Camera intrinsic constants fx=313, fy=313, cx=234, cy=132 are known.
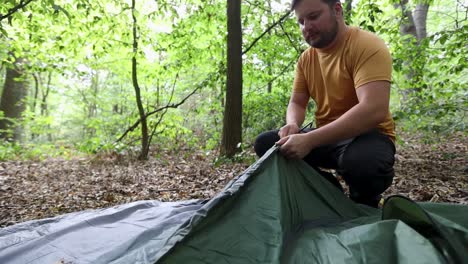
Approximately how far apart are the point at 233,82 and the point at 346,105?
2839 millimetres

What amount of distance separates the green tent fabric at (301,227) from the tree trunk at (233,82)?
310 cm

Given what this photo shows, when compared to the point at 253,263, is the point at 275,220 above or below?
above

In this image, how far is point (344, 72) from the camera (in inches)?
78.1

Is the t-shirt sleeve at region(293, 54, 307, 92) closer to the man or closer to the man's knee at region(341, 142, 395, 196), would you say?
the man

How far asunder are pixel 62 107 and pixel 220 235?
2009cm

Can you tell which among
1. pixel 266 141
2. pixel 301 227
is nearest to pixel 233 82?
pixel 266 141

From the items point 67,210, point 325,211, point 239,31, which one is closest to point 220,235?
point 325,211

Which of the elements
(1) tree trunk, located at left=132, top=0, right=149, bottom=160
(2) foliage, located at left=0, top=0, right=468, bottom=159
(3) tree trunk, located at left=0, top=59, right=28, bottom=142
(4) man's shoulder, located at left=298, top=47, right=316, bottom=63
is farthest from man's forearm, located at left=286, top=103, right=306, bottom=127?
(3) tree trunk, located at left=0, top=59, right=28, bottom=142

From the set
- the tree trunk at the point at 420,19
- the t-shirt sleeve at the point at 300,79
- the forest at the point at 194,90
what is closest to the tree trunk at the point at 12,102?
the forest at the point at 194,90

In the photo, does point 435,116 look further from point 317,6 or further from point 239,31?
point 239,31

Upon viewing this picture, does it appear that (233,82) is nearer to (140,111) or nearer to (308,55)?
(308,55)

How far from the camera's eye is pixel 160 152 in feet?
24.7

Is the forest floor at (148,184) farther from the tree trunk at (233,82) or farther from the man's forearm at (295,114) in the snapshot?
the man's forearm at (295,114)

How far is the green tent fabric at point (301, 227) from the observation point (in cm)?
110
